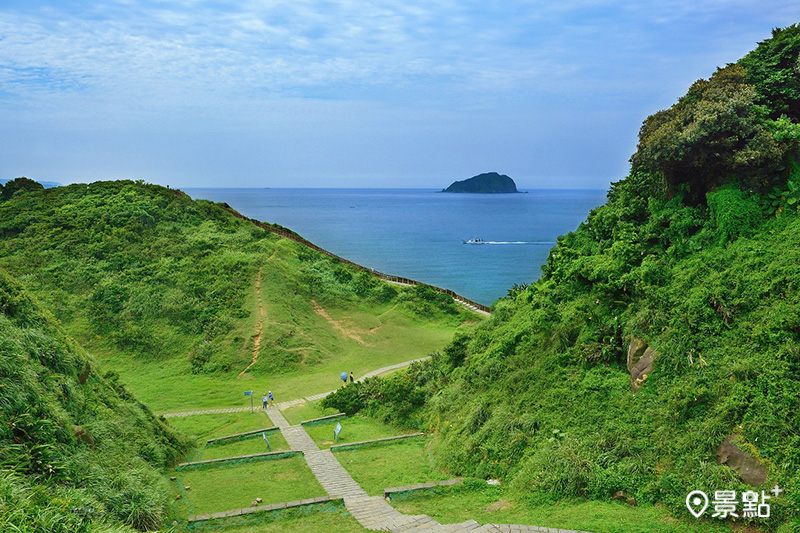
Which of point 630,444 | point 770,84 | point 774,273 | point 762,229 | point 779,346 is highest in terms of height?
point 770,84

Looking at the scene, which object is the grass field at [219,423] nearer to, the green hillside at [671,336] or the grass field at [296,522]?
the green hillside at [671,336]

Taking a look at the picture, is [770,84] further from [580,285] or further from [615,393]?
[615,393]

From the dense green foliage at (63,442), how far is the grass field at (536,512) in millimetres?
6272

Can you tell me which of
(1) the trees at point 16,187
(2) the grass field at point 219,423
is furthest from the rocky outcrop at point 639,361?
(1) the trees at point 16,187

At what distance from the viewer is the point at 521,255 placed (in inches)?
4168

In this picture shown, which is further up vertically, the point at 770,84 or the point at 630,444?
Result: the point at 770,84

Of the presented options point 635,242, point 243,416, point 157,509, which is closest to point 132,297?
point 243,416

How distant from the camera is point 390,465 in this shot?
677 inches

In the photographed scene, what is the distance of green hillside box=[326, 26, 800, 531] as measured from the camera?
12.0m

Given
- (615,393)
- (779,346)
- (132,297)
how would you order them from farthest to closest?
(132,297) → (615,393) → (779,346)

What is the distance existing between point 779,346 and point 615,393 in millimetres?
4088

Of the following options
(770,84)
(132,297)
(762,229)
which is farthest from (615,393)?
(132,297)

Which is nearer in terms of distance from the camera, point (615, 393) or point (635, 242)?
point (615, 393)

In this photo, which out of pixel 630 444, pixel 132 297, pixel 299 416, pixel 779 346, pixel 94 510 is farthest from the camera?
pixel 132 297
